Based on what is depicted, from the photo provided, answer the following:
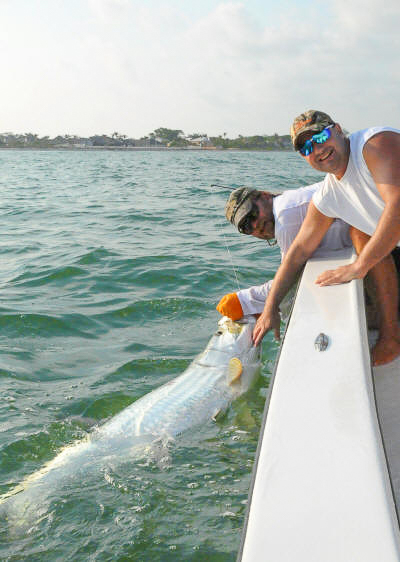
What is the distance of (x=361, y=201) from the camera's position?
11.1 ft

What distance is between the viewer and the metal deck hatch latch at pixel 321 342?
8.45ft

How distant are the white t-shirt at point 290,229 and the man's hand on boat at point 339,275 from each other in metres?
0.62

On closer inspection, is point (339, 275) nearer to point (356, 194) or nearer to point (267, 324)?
point (356, 194)

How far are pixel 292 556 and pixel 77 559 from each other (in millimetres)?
1542

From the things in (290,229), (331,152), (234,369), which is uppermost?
(331,152)

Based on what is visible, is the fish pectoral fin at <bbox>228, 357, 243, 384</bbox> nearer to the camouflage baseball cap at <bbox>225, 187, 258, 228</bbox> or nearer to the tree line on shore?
the camouflage baseball cap at <bbox>225, 187, 258, 228</bbox>

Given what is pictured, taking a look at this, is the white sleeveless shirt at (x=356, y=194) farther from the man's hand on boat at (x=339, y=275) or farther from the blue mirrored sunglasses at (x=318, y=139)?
the man's hand on boat at (x=339, y=275)

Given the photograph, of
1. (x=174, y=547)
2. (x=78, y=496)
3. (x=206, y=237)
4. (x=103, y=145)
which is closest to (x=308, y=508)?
(x=174, y=547)

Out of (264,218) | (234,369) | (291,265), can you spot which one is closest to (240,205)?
(264,218)

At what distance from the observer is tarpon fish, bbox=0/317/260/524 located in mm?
2994

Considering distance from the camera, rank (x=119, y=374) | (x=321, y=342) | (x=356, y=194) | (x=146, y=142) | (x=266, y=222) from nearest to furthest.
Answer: (x=321, y=342) < (x=356, y=194) < (x=266, y=222) < (x=119, y=374) < (x=146, y=142)

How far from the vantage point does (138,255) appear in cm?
855

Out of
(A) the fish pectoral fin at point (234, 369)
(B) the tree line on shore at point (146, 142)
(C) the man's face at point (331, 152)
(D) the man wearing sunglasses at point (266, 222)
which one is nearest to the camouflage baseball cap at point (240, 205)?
(D) the man wearing sunglasses at point (266, 222)

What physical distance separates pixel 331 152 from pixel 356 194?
0.32 metres
